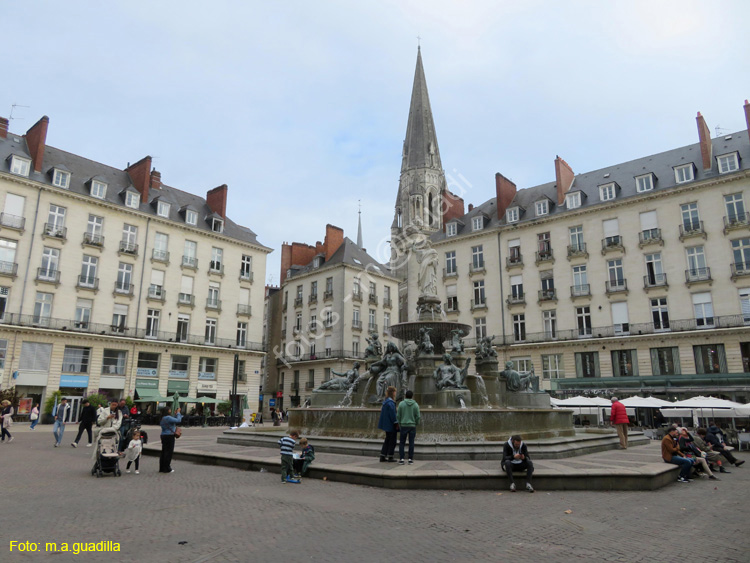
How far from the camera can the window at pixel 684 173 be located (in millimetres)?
36812

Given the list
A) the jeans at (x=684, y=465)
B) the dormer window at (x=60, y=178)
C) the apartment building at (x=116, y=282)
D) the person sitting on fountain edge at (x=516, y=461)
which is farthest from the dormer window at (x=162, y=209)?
the jeans at (x=684, y=465)

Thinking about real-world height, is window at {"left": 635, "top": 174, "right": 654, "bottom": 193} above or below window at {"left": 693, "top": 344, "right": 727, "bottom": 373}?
above

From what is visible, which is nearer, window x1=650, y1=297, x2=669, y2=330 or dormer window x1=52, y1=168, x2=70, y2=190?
window x1=650, y1=297, x2=669, y2=330

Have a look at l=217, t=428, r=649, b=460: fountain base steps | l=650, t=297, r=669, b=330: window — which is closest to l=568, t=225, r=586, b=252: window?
l=650, t=297, r=669, b=330: window

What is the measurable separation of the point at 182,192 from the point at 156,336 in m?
14.7

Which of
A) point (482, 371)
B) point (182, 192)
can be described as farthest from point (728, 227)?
point (182, 192)

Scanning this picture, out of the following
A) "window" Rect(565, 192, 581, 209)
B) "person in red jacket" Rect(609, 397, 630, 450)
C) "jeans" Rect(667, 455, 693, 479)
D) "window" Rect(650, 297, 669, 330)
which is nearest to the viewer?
"jeans" Rect(667, 455, 693, 479)

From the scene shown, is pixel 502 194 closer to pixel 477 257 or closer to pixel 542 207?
pixel 542 207

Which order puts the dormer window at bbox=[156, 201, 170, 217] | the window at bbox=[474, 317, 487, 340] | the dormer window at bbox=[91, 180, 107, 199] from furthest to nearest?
the window at bbox=[474, 317, 487, 340] → the dormer window at bbox=[156, 201, 170, 217] → the dormer window at bbox=[91, 180, 107, 199]

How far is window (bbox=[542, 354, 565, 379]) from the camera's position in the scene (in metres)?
39.6

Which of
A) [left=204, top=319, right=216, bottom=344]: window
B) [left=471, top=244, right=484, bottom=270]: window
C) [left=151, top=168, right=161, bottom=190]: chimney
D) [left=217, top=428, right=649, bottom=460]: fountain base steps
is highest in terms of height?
[left=151, top=168, right=161, bottom=190]: chimney

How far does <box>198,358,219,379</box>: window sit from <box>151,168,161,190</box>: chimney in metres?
15.8

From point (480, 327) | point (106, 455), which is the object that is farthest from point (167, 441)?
point (480, 327)

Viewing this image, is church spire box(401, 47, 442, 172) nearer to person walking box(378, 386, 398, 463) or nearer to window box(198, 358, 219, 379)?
window box(198, 358, 219, 379)
